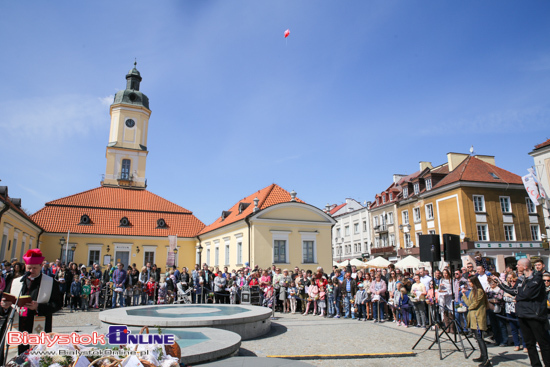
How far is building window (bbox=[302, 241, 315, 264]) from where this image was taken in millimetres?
26578

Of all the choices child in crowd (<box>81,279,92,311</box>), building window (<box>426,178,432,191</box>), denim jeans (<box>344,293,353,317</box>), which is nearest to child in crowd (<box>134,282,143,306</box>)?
child in crowd (<box>81,279,92,311</box>)

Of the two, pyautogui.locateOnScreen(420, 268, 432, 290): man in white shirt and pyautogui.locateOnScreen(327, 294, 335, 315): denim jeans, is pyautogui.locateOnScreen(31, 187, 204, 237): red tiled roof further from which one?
pyautogui.locateOnScreen(420, 268, 432, 290): man in white shirt

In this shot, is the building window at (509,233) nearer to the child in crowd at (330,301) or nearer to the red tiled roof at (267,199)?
the red tiled roof at (267,199)

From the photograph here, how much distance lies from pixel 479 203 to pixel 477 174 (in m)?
3.03

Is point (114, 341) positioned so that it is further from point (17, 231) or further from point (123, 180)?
point (123, 180)

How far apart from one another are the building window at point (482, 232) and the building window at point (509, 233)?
1.97 metres

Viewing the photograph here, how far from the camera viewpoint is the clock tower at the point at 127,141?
4606cm

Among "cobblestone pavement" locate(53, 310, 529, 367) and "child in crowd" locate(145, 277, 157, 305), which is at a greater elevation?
"child in crowd" locate(145, 277, 157, 305)

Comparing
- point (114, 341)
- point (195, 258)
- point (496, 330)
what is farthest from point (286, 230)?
point (114, 341)

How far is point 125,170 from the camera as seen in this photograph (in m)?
46.6

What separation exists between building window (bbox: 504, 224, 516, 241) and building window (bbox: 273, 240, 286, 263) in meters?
20.9

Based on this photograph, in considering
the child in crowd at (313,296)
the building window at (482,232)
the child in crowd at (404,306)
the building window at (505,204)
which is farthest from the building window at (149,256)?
the building window at (505,204)

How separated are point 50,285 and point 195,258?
31931 millimetres

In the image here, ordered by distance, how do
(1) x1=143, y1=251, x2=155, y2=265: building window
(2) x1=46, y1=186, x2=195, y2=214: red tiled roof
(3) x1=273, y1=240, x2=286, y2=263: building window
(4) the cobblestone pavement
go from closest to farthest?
(4) the cobblestone pavement → (3) x1=273, y1=240, x2=286, y2=263: building window → (1) x1=143, y1=251, x2=155, y2=265: building window → (2) x1=46, y1=186, x2=195, y2=214: red tiled roof
